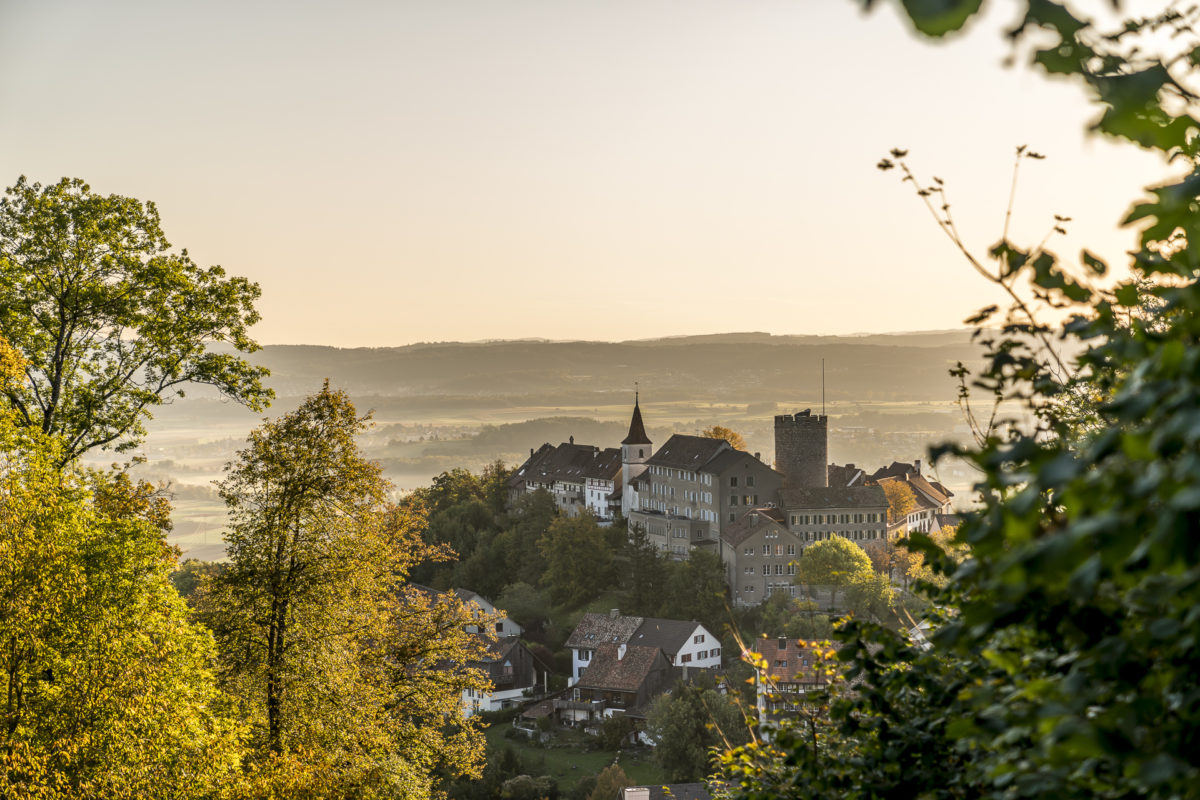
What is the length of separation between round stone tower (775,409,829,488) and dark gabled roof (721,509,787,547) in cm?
508

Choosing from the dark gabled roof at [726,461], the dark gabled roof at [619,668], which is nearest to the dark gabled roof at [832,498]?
the dark gabled roof at [726,461]

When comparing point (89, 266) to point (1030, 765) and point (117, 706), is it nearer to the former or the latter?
point (117, 706)

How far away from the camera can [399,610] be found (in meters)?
17.8

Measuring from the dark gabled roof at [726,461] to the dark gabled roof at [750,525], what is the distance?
11.4 ft

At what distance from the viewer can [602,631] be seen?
187ft

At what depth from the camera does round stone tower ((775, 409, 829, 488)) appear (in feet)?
242

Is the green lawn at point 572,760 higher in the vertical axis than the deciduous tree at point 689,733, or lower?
lower

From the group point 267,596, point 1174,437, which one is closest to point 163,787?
point 267,596

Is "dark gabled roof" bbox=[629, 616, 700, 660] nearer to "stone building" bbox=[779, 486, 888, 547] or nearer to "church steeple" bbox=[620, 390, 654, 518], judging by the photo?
"stone building" bbox=[779, 486, 888, 547]

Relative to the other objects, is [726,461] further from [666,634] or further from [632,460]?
[666,634]

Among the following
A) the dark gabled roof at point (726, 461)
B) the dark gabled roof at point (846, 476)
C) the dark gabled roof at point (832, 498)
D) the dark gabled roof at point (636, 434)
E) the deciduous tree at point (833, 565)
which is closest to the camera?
the deciduous tree at point (833, 565)

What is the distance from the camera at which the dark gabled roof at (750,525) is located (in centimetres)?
6531

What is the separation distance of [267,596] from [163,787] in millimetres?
4374

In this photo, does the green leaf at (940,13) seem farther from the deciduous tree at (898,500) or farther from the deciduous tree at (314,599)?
the deciduous tree at (898,500)
